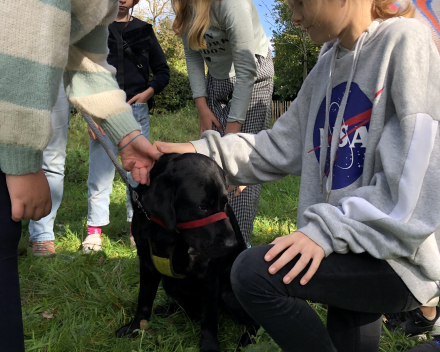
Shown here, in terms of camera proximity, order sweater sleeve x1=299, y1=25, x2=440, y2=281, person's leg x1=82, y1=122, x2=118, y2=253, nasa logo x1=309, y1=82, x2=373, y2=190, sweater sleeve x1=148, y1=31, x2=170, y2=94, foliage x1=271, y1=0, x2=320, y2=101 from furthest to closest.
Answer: foliage x1=271, y1=0, x2=320, y2=101, sweater sleeve x1=148, y1=31, x2=170, y2=94, person's leg x1=82, y1=122, x2=118, y2=253, nasa logo x1=309, y1=82, x2=373, y2=190, sweater sleeve x1=299, y1=25, x2=440, y2=281

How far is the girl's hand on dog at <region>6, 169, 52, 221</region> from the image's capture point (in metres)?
1.27

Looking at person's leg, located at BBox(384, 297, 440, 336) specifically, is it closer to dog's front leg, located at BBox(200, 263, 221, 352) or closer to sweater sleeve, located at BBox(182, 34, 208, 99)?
dog's front leg, located at BBox(200, 263, 221, 352)

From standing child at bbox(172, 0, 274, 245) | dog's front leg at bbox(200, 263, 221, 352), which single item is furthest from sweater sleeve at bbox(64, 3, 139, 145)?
standing child at bbox(172, 0, 274, 245)

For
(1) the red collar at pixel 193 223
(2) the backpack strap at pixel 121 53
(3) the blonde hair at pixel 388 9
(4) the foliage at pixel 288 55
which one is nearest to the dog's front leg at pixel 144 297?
(1) the red collar at pixel 193 223

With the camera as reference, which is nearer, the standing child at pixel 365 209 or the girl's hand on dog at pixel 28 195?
the girl's hand on dog at pixel 28 195

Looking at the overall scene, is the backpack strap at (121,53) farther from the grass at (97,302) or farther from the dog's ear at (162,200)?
the dog's ear at (162,200)

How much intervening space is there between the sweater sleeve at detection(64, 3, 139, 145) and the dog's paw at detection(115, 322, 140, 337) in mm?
1097

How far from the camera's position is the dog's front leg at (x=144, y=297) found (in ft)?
7.73

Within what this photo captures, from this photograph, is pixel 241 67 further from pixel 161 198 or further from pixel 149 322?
pixel 149 322

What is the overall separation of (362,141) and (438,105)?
0.32 meters

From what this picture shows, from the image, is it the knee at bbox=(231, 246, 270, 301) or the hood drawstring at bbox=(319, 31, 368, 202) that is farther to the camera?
the hood drawstring at bbox=(319, 31, 368, 202)

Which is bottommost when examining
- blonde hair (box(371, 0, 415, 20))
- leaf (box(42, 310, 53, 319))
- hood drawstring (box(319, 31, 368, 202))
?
leaf (box(42, 310, 53, 319))

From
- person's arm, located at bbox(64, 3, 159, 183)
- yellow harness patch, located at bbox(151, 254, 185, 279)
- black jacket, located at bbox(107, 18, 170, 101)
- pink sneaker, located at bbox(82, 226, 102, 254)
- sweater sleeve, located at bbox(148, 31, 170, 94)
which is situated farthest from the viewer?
sweater sleeve, located at bbox(148, 31, 170, 94)

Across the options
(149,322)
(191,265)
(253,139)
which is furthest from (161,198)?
(149,322)
